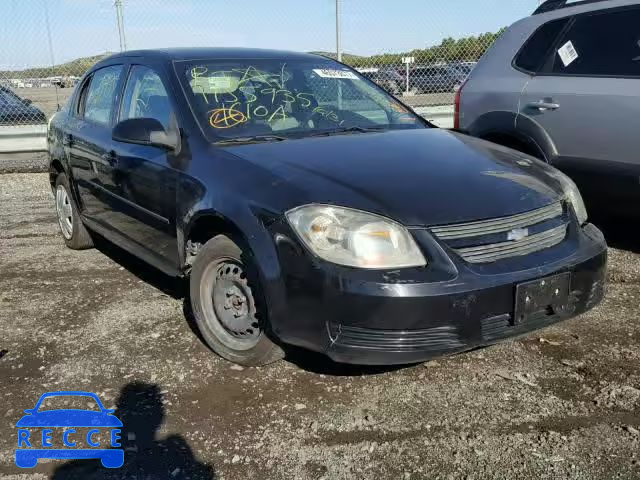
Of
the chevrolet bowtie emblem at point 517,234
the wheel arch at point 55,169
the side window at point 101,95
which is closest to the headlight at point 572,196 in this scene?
the chevrolet bowtie emblem at point 517,234

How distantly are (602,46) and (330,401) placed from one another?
11.4ft

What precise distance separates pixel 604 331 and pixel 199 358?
7.59 ft

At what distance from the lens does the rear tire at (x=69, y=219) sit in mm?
5414

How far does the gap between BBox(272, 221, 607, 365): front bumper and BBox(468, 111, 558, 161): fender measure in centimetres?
235

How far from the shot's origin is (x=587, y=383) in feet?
10.2

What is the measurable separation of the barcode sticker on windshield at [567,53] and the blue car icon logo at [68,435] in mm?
4086

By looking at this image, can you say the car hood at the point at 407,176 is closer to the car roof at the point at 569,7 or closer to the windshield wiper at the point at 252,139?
the windshield wiper at the point at 252,139

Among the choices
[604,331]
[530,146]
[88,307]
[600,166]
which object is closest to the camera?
[604,331]

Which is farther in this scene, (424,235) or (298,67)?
(298,67)

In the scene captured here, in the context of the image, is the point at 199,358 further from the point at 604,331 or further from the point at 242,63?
the point at 604,331

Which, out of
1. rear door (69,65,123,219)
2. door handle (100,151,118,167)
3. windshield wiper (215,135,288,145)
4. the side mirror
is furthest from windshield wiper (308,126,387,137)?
rear door (69,65,123,219)

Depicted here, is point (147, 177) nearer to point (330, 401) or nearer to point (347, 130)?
point (347, 130)

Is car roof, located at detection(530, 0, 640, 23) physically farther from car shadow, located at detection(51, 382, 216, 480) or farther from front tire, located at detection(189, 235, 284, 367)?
car shadow, located at detection(51, 382, 216, 480)

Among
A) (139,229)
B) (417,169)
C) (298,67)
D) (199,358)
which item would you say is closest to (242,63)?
(298,67)
